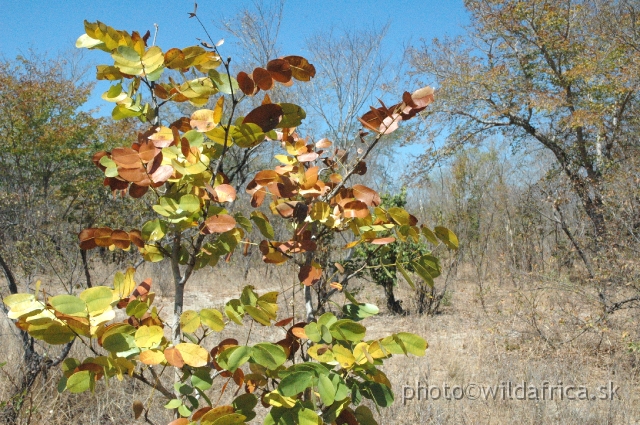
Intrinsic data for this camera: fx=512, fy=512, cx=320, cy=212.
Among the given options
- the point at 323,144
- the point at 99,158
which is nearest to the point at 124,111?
the point at 99,158

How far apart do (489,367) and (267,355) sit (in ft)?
10.8

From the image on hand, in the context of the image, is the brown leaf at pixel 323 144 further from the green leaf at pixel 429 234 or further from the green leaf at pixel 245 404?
the green leaf at pixel 245 404

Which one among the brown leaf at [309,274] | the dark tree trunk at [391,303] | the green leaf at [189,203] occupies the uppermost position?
the green leaf at [189,203]

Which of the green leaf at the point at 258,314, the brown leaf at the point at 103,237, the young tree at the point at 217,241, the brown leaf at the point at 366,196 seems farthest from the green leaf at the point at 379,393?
the brown leaf at the point at 103,237

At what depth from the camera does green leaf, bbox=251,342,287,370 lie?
2.55 feet

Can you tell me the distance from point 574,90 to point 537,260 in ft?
12.4

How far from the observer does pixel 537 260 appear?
23.5 ft

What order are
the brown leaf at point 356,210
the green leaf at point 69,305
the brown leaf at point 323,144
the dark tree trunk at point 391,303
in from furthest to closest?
the dark tree trunk at point 391,303 < the brown leaf at point 323,144 < the brown leaf at point 356,210 < the green leaf at point 69,305

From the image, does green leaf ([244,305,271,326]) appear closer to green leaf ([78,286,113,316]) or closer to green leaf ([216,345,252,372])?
green leaf ([216,345,252,372])

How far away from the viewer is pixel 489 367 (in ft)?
12.1

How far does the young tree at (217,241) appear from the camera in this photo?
779 mm

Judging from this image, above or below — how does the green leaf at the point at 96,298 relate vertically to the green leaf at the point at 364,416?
above

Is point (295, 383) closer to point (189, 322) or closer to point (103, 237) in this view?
point (189, 322)

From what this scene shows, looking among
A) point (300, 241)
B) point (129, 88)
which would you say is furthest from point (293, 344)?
point (129, 88)
